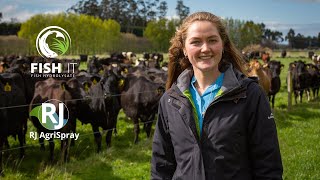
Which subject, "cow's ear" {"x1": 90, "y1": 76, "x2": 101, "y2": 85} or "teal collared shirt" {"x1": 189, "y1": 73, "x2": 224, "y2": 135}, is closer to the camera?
"teal collared shirt" {"x1": 189, "y1": 73, "x2": 224, "y2": 135}

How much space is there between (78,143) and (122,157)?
→ 184 centimetres

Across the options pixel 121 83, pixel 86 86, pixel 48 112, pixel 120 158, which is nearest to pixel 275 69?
pixel 121 83

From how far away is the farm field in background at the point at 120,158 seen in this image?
6914 millimetres

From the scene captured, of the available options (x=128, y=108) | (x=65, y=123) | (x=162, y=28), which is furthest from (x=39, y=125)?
(x=162, y=28)

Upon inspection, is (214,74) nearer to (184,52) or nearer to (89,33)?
(184,52)

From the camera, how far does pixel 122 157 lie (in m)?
8.38

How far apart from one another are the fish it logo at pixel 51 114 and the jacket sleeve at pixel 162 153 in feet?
20.4

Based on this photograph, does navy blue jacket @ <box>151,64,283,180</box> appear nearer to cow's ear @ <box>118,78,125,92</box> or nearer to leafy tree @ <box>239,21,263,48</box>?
cow's ear @ <box>118,78,125,92</box>

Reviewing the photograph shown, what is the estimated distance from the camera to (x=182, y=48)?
2.74 meters

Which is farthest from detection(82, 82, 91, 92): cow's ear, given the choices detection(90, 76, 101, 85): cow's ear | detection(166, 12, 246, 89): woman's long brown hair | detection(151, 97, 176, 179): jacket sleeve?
detection(151, 97, 176, 179): jacket sleeve

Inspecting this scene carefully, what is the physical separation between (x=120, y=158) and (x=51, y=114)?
1.77 metres

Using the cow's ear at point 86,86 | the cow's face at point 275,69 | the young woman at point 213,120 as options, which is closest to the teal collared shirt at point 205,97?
the young woman at point 213,120

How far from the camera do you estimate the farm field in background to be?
6.91 meters

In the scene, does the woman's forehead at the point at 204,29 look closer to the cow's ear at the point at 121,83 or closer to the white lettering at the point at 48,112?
the white lettering at the point at 48,112
